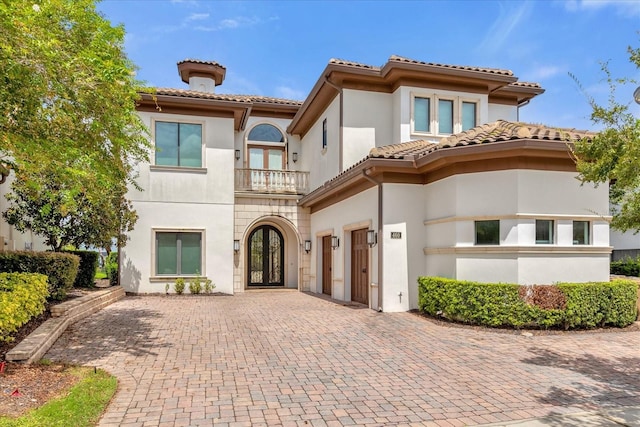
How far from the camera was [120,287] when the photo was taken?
50.2 feet

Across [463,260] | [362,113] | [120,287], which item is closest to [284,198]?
[362,113]

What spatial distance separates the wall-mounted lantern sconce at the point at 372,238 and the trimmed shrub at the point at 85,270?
9.40 m

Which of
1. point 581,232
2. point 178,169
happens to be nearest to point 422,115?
point 581,232

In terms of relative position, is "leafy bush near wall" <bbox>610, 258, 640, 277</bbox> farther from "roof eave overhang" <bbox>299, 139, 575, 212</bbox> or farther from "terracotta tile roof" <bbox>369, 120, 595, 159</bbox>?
"roof eave overhang" <bbox>299, 139, 575, 212</bbox>

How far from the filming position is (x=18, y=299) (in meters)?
7.63

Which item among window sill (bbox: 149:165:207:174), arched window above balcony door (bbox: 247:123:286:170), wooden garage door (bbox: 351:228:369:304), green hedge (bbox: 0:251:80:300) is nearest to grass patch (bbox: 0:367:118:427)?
green hedge (bbox: 0:251:80:300)

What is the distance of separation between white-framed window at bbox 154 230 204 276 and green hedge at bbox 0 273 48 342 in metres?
7.18

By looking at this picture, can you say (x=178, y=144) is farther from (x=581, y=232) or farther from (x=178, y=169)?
(x=581, y=232)

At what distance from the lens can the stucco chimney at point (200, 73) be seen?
67.9 feet

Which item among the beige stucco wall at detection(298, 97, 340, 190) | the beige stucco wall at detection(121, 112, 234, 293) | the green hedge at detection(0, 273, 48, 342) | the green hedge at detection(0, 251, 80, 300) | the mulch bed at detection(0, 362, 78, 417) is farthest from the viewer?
the beige stucco wall at detection(121, 112, 234, 293)

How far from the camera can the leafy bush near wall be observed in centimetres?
2039

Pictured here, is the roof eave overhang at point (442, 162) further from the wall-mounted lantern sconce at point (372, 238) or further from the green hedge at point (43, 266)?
the green hedge at point (43, 266)

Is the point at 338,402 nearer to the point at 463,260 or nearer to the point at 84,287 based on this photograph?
the point at 463,260

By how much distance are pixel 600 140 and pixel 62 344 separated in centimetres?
924
